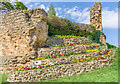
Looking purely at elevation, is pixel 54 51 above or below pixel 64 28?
below

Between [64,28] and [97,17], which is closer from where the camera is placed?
[64,28]

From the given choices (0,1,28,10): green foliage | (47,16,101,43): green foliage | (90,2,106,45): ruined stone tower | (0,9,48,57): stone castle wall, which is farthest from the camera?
(0,1,28,10): green foliage

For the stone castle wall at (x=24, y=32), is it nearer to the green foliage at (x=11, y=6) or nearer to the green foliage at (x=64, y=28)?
the green foliage at (x=64, y=28)

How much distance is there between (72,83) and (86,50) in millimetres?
4721

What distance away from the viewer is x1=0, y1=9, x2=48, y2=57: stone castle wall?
9477mm

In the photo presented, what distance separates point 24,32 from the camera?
964cm

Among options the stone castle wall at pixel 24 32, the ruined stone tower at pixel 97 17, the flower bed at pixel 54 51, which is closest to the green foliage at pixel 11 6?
the stone castle wall at pixel 24 32

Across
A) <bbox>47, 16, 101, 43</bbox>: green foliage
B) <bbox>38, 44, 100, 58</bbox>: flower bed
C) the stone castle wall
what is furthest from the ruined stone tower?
the stone castle wall

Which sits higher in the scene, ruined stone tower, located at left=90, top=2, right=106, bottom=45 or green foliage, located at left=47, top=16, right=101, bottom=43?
ruined stone tower, located at left=90, top=2, right=106, bottom=45

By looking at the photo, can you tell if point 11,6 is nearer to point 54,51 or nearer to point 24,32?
point 24,32

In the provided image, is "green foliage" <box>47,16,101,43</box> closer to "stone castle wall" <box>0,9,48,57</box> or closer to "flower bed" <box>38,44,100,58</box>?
"stone castle wall" <box>0,9,48,57</box>

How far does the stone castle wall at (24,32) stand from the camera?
9477 millimetres

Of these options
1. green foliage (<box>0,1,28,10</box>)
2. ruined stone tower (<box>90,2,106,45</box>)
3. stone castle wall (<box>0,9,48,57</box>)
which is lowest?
stone castle wall (<box>0,9,48,57</box>)

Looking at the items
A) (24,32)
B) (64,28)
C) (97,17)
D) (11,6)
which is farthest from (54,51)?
(11,6)
